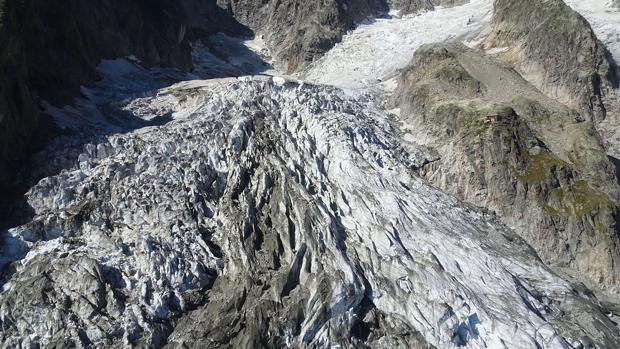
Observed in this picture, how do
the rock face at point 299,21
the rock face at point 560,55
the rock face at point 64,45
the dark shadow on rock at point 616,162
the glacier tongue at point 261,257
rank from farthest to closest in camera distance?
1. the rock face at point 299,21
2. the rock face at point 560,55
3. the dark shadow on rock at point 616,162
4. the rock face at point 64,45
5. the glacier tongue at point 261,257

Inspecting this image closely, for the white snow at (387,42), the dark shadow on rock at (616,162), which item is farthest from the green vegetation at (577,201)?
the white snow at (387,42)

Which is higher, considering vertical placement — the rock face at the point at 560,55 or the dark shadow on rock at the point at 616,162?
the rock face at the point at 560,55

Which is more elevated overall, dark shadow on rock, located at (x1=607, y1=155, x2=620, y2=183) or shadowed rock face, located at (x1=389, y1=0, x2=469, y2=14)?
shadowed rock face, located at (x1=389, y1=0, x2=469, y2=14)

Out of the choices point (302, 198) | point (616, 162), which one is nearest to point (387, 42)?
point (616, 162)

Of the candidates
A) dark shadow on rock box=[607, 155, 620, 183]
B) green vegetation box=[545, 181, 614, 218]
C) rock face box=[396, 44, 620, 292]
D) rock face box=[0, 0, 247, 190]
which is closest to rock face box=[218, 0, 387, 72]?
rock face box=[0, 0, 247, 190]

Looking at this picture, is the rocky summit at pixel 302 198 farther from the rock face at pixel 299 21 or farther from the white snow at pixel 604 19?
the rock face at pixel 299 21

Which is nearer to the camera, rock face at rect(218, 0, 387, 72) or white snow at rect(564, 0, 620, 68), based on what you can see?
white snow at rect(564, 0, 620, 68)

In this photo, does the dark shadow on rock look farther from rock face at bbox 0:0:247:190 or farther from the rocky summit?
rock face at bbox 0:0:247:190
